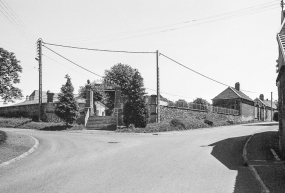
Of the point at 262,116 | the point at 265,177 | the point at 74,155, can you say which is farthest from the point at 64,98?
the point at 262,116

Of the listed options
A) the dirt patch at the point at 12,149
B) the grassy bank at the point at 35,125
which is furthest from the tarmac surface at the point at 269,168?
the grassy bank at the point at 35,125

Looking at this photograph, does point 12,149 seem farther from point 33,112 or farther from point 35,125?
point 33,112

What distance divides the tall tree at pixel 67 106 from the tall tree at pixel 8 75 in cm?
630

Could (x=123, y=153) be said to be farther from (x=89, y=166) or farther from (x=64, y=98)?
(x=64, y=98)

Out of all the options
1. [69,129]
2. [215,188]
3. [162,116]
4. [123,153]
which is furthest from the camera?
[162,116]

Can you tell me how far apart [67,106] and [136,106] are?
7.71 meters

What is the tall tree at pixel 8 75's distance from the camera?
2023 centimetres

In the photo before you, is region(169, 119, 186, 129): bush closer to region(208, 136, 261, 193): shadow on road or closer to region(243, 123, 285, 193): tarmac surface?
region(243, 123, 285, 193): tarmac surface

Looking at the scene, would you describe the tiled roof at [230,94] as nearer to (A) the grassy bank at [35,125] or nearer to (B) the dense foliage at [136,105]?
(B) the dense foliage at [136,105]

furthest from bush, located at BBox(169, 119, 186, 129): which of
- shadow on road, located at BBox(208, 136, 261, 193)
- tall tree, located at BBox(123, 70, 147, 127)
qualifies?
shadow on road, located at BBox(208, 136, 261, 193)

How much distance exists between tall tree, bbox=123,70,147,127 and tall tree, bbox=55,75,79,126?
5894 mm

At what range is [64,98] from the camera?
28000mm

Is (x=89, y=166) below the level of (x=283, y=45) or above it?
below

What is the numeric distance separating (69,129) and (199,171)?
20.7 meters
